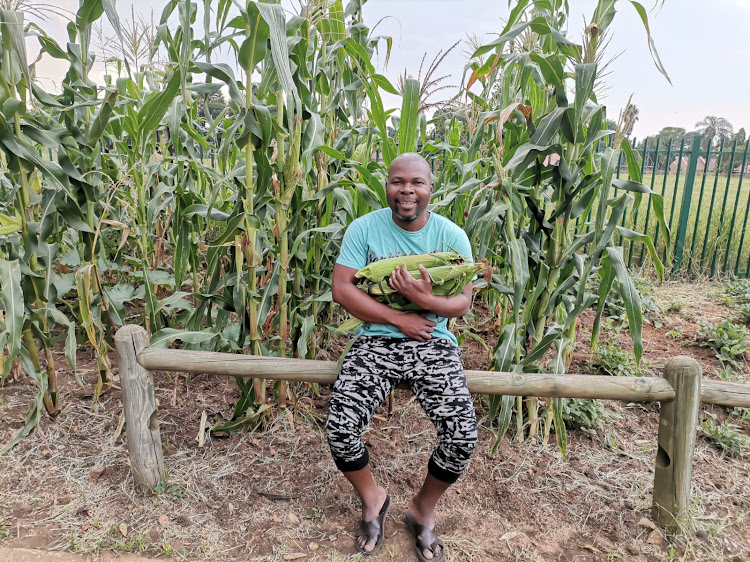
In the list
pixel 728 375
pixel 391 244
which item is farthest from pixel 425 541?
pixel 728 375

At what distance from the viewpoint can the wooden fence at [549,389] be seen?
213 cm

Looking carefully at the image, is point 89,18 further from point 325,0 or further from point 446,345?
point 446,345

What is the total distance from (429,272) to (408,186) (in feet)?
1.20

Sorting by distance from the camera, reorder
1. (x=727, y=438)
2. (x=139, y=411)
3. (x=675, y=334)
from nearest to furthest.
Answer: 1. (x=139, y=411)
2. (x=727, y=438)
3. (x=675, y=334)

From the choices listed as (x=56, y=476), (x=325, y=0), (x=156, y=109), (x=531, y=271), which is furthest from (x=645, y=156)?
(x=56, y=476)

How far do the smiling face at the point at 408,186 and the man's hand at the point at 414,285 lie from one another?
26cm

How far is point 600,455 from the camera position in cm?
278

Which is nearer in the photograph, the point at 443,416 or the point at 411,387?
the point at 443,416

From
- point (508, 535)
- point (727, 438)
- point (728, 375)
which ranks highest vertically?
point (728, 375)

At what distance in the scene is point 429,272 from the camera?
2.00m

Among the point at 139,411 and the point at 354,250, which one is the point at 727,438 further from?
the point at 139,411

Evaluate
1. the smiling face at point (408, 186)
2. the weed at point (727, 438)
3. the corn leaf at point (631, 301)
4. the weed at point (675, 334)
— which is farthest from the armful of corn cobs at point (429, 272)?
the weed at point (675, 334)

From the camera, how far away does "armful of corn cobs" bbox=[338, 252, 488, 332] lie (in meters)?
2.00

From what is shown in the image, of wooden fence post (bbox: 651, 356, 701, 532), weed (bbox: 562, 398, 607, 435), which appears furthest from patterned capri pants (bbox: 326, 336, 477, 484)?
weed (bbox: 562, 398, 607, 435)
